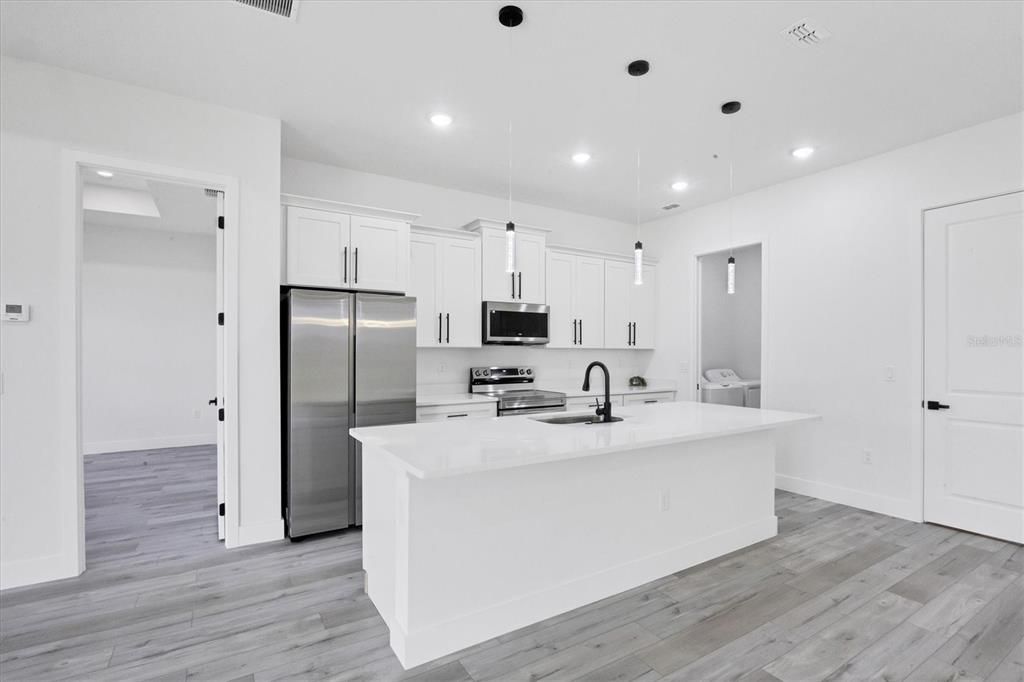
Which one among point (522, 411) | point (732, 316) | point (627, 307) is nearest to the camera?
point (522, 411)

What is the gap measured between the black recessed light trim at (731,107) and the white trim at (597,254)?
223cm

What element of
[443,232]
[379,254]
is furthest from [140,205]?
[443,232]

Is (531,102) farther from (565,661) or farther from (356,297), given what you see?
(565,661)

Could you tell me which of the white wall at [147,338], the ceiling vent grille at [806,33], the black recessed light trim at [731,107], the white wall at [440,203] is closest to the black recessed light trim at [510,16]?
the ceiling vent grille at [806,33]

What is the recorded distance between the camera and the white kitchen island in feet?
6.77

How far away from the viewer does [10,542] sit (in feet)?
8.78

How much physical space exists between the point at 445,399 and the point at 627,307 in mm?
2612

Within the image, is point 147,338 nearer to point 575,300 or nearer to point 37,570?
point 37,570

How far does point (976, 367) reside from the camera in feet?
11.4

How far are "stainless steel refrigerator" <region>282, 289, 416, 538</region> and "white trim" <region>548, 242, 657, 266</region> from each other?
208 cm

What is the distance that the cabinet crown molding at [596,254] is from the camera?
205 inches

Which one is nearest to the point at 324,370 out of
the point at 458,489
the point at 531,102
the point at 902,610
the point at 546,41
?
the point at 458,489

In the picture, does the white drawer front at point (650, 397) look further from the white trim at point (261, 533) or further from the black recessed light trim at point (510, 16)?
the black recessed light trim at point (510, 16)

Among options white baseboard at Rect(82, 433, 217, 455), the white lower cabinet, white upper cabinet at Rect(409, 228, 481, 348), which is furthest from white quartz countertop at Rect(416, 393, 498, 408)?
white baseboard at Rect(82, 433, 217, 455)
